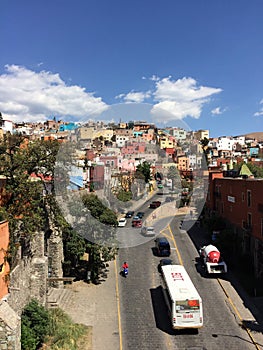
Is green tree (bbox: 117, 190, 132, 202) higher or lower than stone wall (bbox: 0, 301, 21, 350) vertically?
higher

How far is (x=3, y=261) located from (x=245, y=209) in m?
21.7

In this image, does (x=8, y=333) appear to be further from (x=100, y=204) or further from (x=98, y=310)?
(x=100, y=204)

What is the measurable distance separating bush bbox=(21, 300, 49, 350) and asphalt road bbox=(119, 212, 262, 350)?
4.19 metres

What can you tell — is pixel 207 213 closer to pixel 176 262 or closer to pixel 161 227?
pixel 161 227

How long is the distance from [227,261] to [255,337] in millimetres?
10642

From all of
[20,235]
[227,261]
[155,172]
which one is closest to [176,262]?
[227,261]

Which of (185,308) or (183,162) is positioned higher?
(183,162)

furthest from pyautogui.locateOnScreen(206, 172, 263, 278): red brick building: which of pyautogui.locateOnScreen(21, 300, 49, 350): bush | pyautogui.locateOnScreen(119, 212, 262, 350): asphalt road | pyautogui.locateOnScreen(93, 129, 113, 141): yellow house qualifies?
pyautogui.locateOnScreen(93, 129, 113, 141): yellow house

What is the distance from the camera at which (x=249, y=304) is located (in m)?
19.8

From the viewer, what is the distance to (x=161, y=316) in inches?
718

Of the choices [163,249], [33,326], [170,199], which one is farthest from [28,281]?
[170,199]

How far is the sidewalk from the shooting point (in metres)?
16.0

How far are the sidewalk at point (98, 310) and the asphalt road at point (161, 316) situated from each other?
1.95 ft

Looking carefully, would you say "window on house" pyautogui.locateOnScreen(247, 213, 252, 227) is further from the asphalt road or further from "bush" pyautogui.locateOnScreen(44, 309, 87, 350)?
"bush" pyautogui.locateOnScreen(44, 309, 87, 350)
